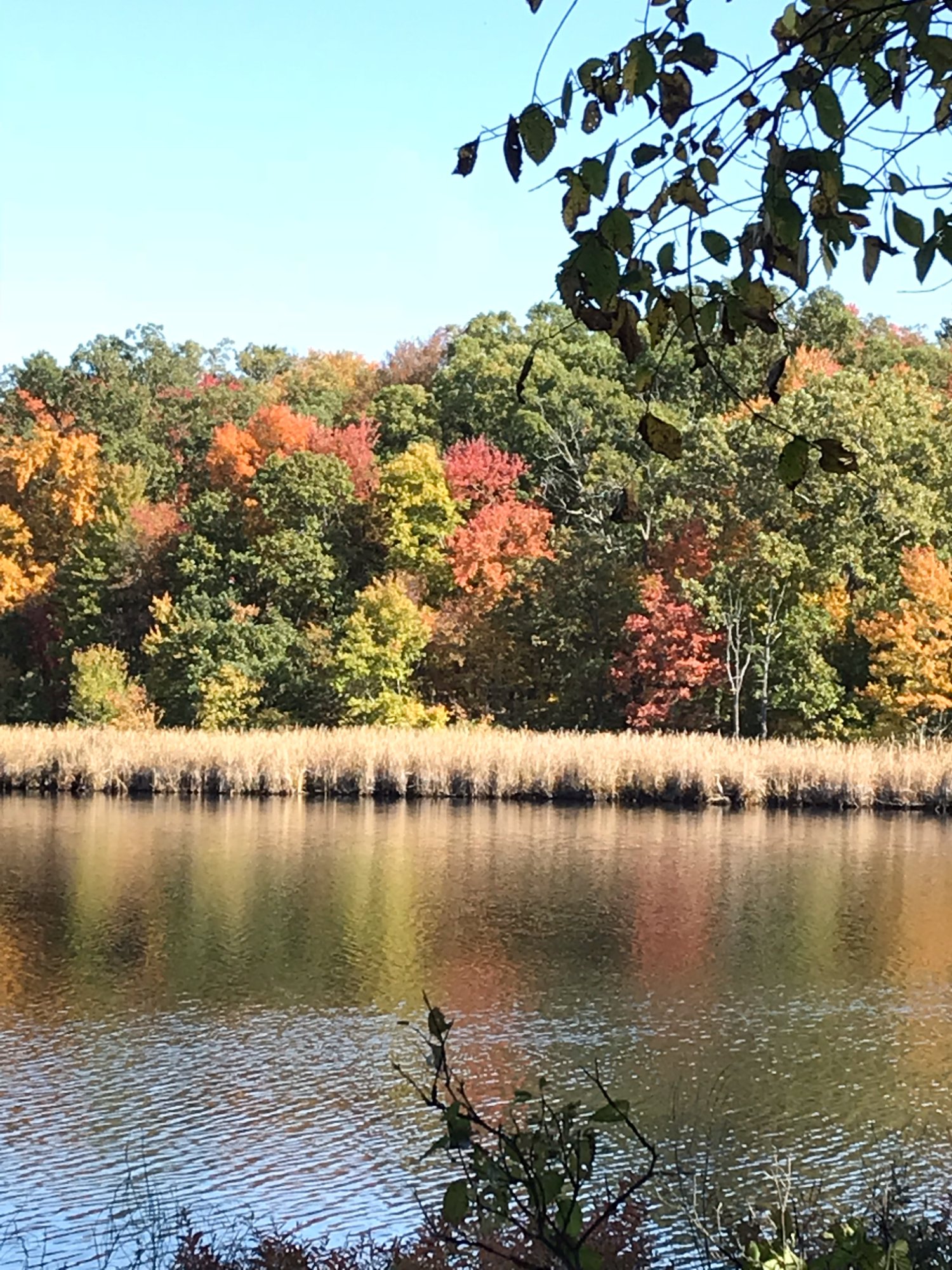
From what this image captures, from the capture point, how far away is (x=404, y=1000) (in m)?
9.81

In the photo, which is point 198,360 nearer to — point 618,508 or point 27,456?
point 27,456

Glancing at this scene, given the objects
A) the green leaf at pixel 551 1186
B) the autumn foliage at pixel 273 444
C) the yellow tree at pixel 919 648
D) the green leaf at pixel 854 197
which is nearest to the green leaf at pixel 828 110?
the green leaf at pixel 854 197

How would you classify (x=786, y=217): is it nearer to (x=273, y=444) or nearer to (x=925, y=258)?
(x=925, y=258)

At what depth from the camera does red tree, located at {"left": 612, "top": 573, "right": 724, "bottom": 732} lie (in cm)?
2891

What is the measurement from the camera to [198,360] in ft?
154

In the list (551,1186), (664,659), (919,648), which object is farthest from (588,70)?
(664,659)

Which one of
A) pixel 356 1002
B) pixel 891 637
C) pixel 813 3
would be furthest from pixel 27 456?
pixel 813 3

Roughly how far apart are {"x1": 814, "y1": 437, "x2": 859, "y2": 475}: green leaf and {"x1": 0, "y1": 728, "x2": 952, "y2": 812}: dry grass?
2109cm

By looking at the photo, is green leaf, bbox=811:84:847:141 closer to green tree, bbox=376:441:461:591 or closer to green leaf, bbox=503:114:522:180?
green leaf, bbox=503:114:522:180

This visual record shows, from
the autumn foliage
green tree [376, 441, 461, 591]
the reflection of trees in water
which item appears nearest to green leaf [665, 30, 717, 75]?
the reflection of trees in water

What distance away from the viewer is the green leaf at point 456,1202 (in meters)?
2.39

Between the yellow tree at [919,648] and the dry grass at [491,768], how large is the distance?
2032mm

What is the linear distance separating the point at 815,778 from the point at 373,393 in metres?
20.1

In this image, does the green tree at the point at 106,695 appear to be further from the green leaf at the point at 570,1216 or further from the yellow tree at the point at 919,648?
the green leaf at the point at 570,1216
